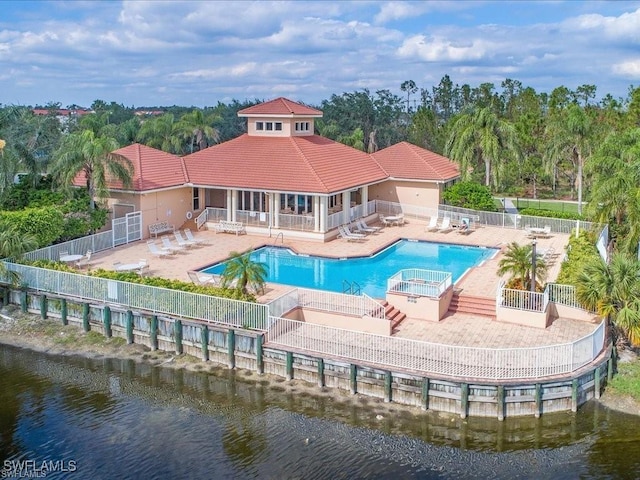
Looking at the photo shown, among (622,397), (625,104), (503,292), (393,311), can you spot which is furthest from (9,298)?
(625,104)

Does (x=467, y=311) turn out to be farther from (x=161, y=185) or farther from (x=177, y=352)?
(x=161, y=185)

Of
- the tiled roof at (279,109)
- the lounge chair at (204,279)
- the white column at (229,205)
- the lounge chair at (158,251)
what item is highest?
the tiled roof at (279,109)

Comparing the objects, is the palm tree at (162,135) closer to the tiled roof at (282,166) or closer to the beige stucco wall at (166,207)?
the tiled roof at (282,166)

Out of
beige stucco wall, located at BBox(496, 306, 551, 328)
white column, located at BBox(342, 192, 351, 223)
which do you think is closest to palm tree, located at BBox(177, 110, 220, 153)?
white column, located at BBox(342, 192, 351, 223)

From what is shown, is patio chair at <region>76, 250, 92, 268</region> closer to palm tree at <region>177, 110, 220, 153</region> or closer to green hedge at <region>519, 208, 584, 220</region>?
green hedge at <region>519, 208, 584, 220</region>

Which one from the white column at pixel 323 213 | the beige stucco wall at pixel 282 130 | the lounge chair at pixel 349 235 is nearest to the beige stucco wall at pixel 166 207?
the beige stucco wall at pixel 282 130

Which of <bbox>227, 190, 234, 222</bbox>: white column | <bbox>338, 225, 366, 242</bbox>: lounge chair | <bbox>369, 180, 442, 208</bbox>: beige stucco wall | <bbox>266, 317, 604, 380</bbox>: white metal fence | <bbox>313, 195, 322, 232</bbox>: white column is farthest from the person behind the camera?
<bbox>369, 180, 442, 208</bbox>: beige stucco wall
